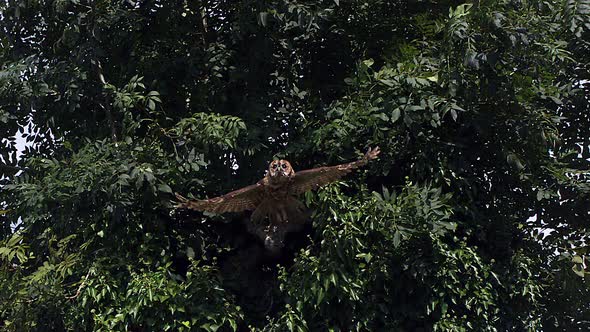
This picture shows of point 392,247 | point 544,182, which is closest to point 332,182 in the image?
point 392,247

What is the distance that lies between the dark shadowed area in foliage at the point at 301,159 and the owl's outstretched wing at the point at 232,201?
1.08 ft

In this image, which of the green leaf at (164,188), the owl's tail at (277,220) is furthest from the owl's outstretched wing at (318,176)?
the green leaf at (164,188)

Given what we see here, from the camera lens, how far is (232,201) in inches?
263

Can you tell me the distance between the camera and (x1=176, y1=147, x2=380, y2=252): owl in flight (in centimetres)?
639

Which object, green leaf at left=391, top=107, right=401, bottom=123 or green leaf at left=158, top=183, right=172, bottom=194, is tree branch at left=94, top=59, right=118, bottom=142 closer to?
green leaf at left=158, top=183, right=172, bottom=194

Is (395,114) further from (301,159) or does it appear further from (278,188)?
(301,159)

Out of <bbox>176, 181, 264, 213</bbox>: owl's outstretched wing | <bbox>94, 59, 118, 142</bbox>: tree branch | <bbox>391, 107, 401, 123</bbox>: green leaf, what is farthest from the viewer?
<bbox>94, 59, 118, 142</bbox>: tree branch

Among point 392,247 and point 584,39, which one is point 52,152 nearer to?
point 392,247

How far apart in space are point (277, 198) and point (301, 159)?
855 millimetres

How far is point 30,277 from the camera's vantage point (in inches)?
286

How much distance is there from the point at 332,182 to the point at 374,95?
29.1 inches

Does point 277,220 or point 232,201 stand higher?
point 232,201

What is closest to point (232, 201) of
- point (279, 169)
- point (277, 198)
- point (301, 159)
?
point (277, 198)

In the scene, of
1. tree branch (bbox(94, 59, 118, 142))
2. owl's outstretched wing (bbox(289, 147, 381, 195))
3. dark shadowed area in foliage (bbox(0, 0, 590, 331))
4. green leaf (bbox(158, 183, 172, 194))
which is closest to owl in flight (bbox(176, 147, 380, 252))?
owl's outstretched wing (bbox(289, 147, 381, 195))
